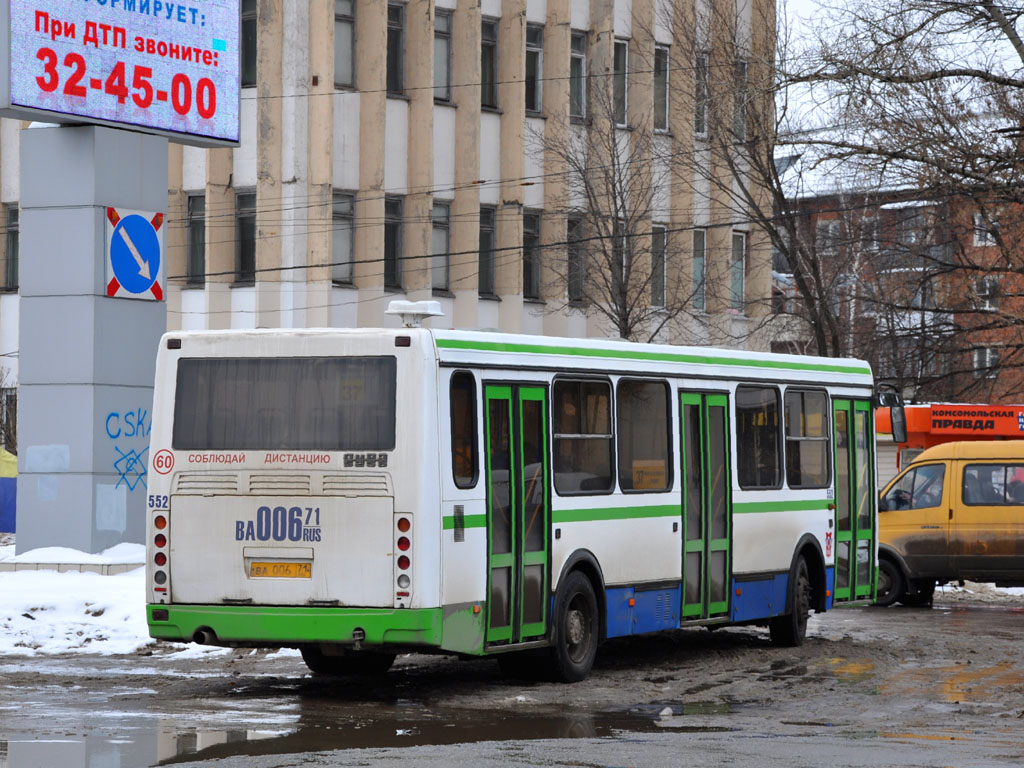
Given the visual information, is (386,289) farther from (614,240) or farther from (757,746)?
(757,746)

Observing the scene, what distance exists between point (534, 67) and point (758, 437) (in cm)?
2509

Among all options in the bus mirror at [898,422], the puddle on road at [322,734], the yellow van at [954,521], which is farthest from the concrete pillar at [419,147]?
the puddle on road at [322,734]

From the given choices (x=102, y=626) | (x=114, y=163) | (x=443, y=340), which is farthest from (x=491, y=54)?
(x=443, y=340)

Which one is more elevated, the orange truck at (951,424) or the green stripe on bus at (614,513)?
the orange truck at (951,424)

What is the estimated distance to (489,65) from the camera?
39750 mm

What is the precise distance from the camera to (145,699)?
1259 centimetres

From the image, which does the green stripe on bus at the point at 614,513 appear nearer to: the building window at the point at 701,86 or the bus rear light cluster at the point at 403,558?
the bus rear light cluster at the point at 403,558

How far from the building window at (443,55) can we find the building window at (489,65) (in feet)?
3.50

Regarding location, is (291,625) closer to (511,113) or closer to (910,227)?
(910,227)

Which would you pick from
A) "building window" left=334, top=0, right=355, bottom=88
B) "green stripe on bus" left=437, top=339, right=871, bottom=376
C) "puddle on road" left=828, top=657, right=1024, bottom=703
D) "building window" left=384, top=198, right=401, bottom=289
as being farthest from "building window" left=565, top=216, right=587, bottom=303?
"puddle on road" left=828, top=657, right=1024, bottom=703

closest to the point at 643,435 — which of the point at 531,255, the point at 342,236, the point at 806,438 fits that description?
the point at 806,438

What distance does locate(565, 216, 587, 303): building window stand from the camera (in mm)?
40125

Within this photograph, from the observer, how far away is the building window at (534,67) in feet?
133

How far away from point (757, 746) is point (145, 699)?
4280mm
